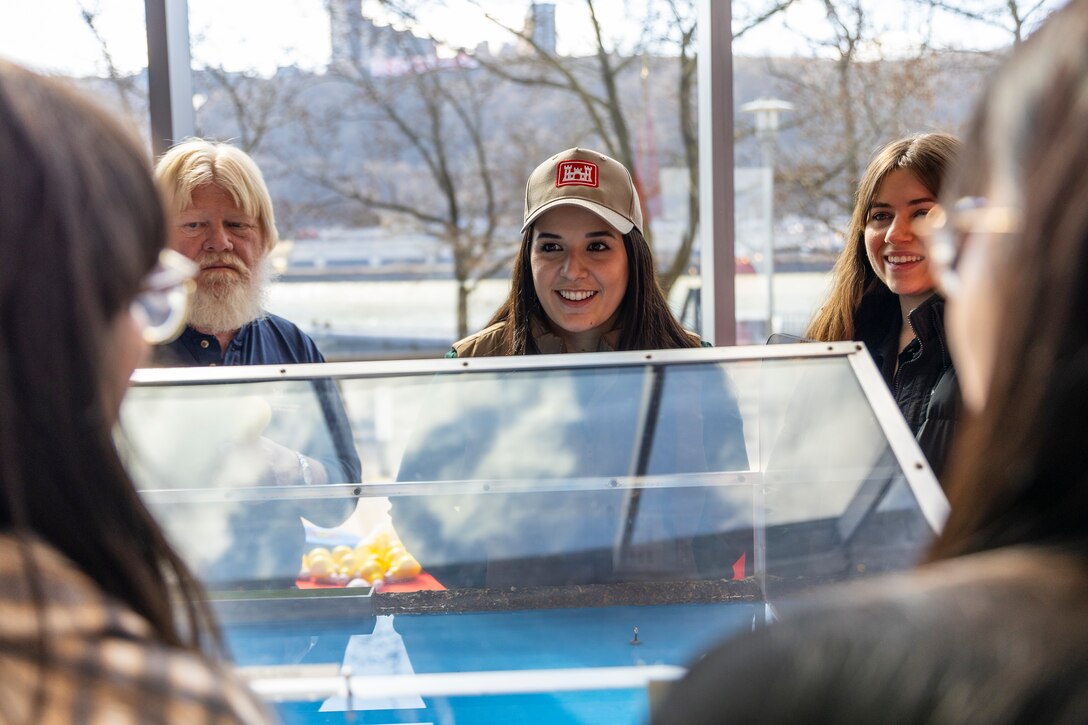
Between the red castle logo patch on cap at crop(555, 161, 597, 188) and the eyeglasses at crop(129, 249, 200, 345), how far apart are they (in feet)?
5.89

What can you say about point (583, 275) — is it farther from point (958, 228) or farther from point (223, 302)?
point (958, 228)

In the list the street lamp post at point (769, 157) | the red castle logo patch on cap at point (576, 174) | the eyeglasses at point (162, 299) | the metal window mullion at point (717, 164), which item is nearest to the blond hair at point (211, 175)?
the red castle logo patch on cap at point (576, 174)

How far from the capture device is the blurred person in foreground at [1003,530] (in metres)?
0.66

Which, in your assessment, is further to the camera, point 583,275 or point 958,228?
point 583,275

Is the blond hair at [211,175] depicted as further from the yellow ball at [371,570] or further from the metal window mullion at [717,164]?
the metal window mullion at [717,164]

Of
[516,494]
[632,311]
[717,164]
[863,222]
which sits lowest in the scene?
[516,494]

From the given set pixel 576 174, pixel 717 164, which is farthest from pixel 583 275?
pixel 717 164

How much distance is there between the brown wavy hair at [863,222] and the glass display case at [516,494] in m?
0.96

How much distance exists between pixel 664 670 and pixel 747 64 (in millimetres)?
5518

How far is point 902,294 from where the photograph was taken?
261 cm

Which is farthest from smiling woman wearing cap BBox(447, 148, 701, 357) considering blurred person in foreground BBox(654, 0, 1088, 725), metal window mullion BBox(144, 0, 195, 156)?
blurred person in foreground BBox(654, 0, 1088, 725)

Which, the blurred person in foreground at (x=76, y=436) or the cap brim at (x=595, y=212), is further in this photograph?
the cap brim at (x=595, y=212)

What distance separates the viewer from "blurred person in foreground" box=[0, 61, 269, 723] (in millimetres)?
679

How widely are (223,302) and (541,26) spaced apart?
4.35 m
